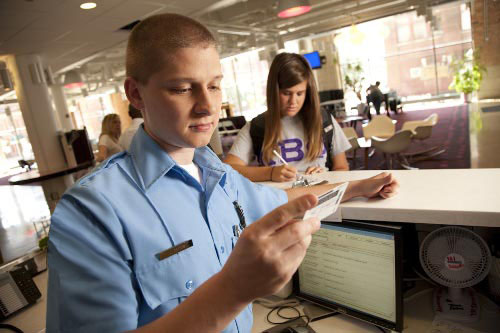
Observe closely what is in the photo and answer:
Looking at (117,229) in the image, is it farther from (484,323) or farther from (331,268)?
(484,323)

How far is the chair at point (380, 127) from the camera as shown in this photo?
20.4ft

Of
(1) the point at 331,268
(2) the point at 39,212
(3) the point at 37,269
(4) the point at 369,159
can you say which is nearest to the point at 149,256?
(1) the point at 331,268

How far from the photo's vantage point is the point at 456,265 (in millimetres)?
1125

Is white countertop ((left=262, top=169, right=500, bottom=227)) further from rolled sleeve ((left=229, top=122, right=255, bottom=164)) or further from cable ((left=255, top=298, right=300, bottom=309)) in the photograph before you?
rolled sleeve ((left=229, top=122, right=255, bottom=164))

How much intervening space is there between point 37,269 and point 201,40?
5.43ft

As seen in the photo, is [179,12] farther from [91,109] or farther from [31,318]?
[91,109]

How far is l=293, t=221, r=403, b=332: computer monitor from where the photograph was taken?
1.09 m

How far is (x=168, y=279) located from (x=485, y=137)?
5.95 m

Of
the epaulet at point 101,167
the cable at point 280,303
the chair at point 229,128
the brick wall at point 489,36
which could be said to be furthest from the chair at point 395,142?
the epaulet at point 101,167

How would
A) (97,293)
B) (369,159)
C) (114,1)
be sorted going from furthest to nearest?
(369,159) → (114,1) → (97,293)

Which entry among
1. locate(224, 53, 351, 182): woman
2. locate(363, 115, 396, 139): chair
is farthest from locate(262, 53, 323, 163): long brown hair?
locate(363, 115, 396, 139): chair

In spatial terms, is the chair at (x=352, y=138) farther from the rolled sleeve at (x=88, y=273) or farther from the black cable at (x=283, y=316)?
the rolled sleeve at (x=88, y=273)

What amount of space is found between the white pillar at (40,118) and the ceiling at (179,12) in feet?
1.54

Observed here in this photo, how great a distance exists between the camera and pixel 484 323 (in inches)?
42.8
